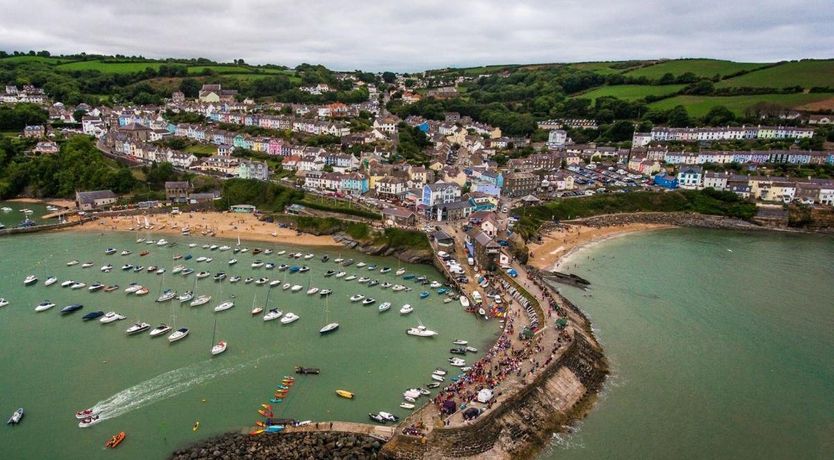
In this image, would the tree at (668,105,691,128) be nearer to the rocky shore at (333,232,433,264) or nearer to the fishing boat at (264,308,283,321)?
the rocky shore at (333,232,433,264)

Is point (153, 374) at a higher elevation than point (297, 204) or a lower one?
lower

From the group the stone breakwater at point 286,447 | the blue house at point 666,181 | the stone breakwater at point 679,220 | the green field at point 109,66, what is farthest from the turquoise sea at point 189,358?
the green field at point 109,66

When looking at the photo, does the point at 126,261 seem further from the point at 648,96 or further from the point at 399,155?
the point at 648,96

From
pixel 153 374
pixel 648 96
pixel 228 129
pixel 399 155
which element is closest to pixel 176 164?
pixel 228 129

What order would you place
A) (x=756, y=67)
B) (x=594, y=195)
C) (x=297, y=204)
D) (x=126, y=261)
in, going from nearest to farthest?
(x=126, y=261) < (x=297, y=204) < (x=594, y=195) < (x=756, y=67)

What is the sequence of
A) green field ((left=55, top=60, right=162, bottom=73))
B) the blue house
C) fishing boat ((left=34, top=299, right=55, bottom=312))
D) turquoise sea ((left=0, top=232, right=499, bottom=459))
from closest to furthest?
1. turquoise sea ((left=0, top=232, right=499, bottom=459))
2. fishing boat ((left=34, top=299, right=55, bottom=312))
3. the blue house
4. green field ((left=55, top=60, right=162, bottom=73))

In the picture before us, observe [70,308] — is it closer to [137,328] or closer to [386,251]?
[137,328]

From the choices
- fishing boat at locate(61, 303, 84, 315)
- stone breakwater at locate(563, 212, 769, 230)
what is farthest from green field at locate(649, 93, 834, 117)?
fishing boat at locate(61, 303, 84, 315)
